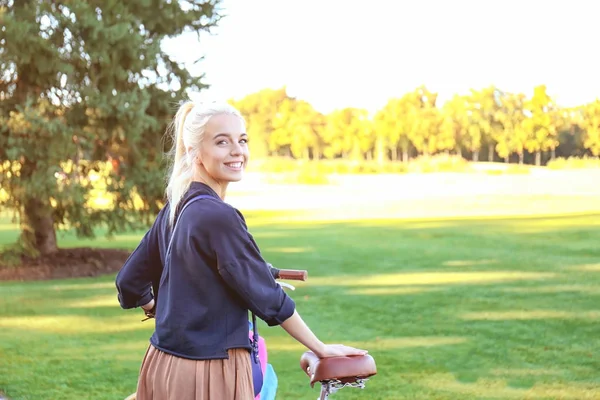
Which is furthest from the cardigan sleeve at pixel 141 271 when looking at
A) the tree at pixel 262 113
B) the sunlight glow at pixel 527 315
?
the tree at pixel 262 113

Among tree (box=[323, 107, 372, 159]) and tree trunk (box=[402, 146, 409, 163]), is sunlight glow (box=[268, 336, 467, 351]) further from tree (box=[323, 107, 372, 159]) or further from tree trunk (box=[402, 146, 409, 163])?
tree (box=[323, 107, 372, 159])

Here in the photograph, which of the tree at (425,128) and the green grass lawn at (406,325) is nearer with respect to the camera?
the green grass lawn at (406,325)

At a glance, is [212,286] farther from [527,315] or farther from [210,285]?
[527,315]

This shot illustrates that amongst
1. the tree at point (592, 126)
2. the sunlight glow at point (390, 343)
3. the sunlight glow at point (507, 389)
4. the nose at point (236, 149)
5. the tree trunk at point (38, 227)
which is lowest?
the sunlight glow at point (390, 343)

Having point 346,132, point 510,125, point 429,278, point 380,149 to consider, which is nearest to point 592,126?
point 510,125

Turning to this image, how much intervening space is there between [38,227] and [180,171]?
12.8m

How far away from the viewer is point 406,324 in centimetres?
896

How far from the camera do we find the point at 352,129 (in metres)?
60.1

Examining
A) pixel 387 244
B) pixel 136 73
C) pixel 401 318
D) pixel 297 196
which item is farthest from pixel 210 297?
pixel 297 196

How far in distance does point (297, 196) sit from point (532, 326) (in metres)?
28.7

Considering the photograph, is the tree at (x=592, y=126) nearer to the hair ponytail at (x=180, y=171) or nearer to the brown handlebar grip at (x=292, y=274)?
the brown handlebar grip at (x=292, y=274)

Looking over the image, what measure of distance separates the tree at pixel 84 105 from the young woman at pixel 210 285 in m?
10.5

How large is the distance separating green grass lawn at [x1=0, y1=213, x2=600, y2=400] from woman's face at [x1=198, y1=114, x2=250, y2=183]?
4.08 m

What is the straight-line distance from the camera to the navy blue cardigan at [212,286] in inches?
88.8
